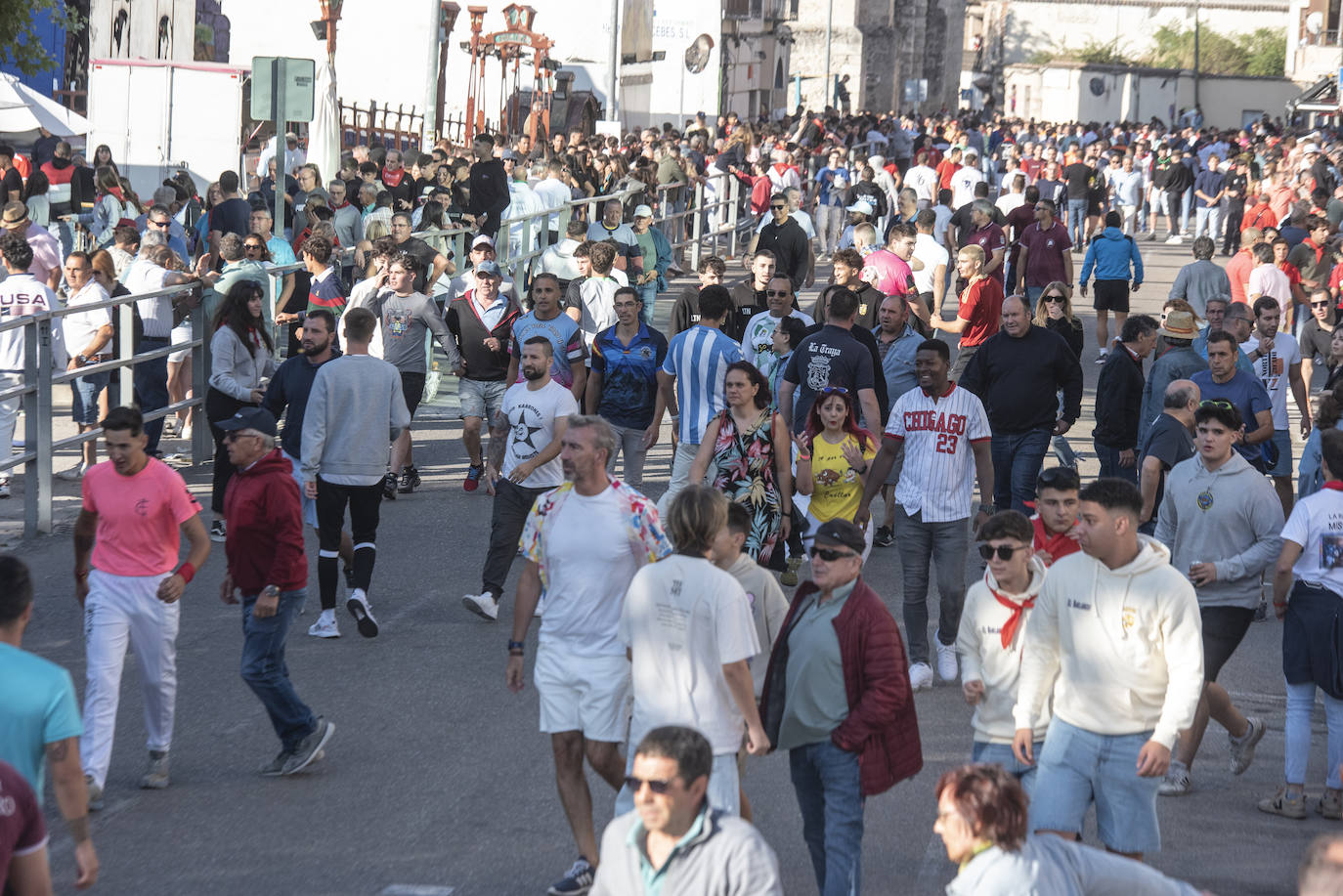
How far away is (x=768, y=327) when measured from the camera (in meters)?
12.4

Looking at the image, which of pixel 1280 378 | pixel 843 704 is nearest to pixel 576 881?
pixel 843 704

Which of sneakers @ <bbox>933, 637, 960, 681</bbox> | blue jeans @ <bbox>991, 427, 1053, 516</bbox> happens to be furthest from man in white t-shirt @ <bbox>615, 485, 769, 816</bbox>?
blue jeans @ <bbox>991, 427, 1053, 516</bbox>

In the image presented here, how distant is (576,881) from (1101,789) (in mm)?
1886

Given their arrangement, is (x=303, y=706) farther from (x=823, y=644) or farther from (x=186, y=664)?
(x=823, y=644)

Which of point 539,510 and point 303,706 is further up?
point 539,510

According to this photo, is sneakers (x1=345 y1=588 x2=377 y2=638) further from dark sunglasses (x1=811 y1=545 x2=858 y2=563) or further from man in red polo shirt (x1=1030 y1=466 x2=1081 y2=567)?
dark sunglasses (x1=811 y1=545 x2=858 y2=563)

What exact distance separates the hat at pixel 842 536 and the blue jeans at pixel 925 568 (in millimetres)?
3183

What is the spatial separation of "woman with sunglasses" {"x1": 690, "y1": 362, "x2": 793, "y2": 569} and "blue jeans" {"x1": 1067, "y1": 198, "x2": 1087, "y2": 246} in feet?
73.3

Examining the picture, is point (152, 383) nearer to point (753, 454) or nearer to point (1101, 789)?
point (753, 454)

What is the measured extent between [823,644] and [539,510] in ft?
4.59

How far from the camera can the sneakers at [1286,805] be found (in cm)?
755

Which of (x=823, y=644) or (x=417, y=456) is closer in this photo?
(x=823, y=644)

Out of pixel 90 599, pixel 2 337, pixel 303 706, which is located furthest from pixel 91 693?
pixel 2 337

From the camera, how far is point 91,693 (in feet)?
23.9
